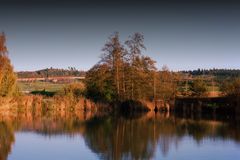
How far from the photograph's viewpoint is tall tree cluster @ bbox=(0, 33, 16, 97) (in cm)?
4128

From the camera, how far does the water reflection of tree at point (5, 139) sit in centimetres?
1972

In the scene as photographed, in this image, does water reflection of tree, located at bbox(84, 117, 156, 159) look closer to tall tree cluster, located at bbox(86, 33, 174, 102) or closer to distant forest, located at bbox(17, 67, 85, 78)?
tall tree cluster, located at bbox(86, 33, 174, 102)

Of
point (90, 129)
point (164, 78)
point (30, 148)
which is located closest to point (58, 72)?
point (164, 78)

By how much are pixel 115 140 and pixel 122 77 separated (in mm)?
23921

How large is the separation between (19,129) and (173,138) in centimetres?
988

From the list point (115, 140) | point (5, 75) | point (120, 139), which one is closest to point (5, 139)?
point (115, 140)

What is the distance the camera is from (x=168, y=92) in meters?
48.6

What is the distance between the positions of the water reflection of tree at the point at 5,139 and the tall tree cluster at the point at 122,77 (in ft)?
56.6

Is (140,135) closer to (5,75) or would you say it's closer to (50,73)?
(5,75)

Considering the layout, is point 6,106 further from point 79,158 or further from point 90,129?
point 79,158

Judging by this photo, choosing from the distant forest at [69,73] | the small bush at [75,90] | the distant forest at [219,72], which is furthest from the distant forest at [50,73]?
the small bush at [75,90]

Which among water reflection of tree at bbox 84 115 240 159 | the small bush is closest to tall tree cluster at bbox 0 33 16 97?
the small bush

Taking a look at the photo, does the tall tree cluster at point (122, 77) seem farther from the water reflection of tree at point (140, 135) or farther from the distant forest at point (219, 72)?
the distant forest at point (219, 72)

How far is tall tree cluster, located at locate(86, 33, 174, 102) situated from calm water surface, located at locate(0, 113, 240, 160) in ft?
41.5
